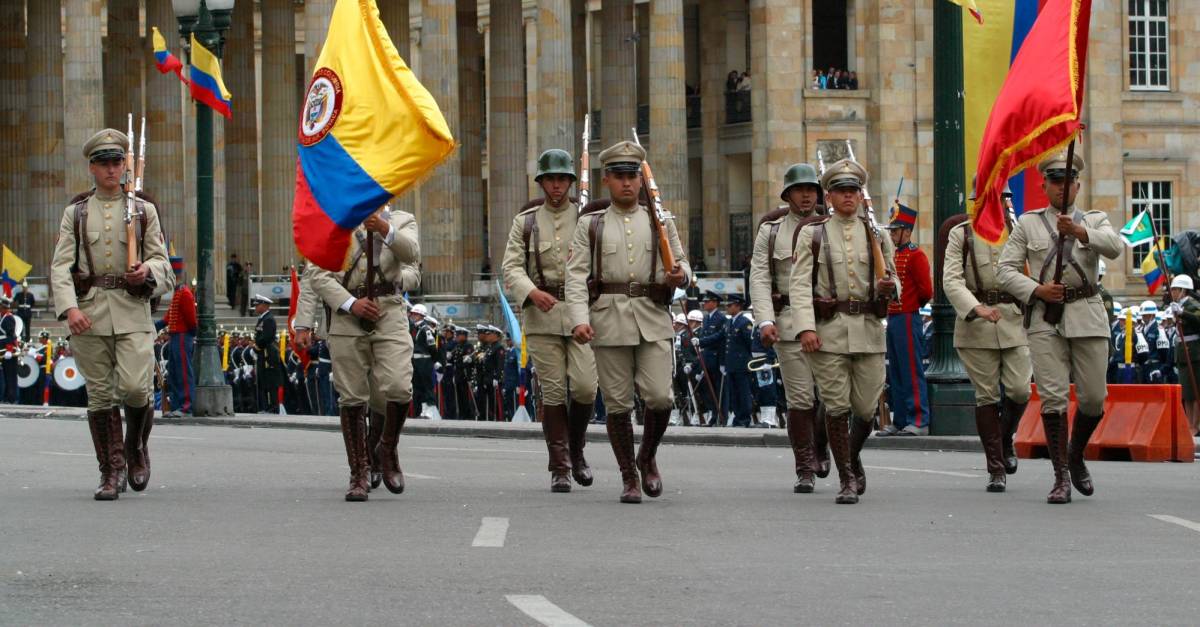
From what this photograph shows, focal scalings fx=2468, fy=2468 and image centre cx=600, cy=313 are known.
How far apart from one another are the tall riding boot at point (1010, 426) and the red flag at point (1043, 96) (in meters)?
1.66

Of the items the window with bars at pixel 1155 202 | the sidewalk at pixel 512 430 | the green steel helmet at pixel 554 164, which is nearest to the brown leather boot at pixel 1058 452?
the green steel helmet at pixel 554 164

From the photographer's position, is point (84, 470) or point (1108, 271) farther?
point (1108, 271)

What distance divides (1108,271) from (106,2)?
27.5 metres

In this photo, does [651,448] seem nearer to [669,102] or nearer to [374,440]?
[374,440]

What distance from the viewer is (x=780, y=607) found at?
9852 mm

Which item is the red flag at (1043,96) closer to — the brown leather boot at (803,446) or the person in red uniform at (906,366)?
the brown leather boot at (803,446)

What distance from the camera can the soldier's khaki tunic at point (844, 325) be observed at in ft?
49.8

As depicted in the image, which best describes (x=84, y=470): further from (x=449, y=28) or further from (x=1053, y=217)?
(x=449, y=28)

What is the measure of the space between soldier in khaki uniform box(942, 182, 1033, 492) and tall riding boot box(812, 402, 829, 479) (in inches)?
40.0

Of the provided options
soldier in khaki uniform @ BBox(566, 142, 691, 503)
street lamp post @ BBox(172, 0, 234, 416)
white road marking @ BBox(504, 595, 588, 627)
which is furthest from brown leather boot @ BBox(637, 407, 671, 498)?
street lamp post @ BBox(172, 0, 234, 416)

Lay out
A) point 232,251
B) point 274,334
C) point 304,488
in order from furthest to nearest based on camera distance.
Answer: point 232,251 → point 274,334 → point 304,488

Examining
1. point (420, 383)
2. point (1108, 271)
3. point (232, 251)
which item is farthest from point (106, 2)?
point (420, 383)

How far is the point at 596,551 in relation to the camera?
11.9 m

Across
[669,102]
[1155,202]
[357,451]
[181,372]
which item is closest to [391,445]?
[357,451]
